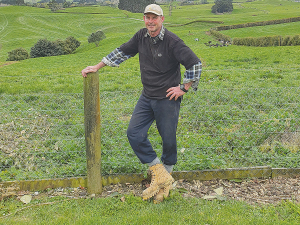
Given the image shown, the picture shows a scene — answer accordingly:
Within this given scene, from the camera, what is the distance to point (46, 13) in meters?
96.6

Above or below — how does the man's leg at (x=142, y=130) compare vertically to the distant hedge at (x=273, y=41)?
below

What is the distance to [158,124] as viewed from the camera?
396 centimetres

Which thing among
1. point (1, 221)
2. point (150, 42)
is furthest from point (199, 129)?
point (1, 221)

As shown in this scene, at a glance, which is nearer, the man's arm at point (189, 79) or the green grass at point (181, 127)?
the man's arm at point (189, 79)

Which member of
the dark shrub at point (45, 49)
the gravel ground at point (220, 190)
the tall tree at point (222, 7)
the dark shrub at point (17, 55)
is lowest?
the gravel ground at point (220, 190)

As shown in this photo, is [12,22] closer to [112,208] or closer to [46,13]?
[46,13]

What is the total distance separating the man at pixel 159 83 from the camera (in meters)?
3.59

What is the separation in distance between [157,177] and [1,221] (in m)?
2.12

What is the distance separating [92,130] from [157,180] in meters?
1.19

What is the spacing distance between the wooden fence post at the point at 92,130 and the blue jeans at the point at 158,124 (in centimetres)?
51

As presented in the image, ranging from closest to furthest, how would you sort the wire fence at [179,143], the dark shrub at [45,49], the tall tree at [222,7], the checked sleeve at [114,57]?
the checked sleeve at [114,57] → the wire fence at [179,143] → the dark shrub at [45,49] → the tall tree at [222,7]

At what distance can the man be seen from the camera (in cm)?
359

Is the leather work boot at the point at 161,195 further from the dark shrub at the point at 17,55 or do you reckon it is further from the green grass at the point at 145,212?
the dark shrub at the point at 17,55

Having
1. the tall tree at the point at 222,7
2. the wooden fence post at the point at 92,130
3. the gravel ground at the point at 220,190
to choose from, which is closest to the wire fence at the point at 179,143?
the gravel ground at the point at 220,190
